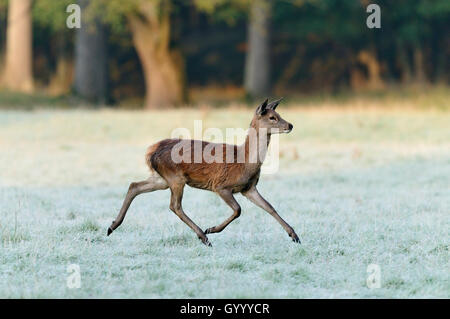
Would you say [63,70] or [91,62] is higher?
[91,62]

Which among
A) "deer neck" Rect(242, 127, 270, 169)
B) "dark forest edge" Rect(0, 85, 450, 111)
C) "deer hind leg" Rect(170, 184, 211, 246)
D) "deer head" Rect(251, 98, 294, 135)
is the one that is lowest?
"deer hind leg" Rect(170, 184, 211, 246)

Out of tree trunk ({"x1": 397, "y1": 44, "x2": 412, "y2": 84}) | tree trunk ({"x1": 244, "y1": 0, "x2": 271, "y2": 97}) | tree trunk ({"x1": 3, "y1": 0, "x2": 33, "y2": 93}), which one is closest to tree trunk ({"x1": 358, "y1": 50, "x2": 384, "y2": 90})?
tree trunk ({"x1": 397, "y1": 44, "x2": 412, "y2": 84})

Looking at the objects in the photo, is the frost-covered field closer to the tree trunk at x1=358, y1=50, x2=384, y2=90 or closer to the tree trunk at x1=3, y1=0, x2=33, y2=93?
the tree trunk at x1=3, y1=0, x2=33, y2=93

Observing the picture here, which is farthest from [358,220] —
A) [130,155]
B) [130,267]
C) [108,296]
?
[130,155]

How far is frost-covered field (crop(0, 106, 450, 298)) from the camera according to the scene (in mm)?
6383

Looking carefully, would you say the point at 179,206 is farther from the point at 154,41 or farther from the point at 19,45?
the point at 19,45

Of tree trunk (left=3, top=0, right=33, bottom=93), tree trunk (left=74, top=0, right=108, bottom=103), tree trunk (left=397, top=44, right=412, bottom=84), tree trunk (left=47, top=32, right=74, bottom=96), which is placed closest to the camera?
tree trunk (left=74, top=0, right=108, bottom=103)

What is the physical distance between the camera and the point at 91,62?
2639 cm

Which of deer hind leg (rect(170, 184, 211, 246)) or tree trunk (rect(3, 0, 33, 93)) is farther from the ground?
tree trunk (rect(3, 0, 33, 93))

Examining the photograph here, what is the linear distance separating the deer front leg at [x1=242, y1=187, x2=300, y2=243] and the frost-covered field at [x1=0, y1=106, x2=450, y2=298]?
3.6 inches

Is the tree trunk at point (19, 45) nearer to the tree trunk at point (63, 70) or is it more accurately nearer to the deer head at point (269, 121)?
the tree trunk at point (63, 70)

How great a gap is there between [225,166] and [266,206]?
1.65 feet

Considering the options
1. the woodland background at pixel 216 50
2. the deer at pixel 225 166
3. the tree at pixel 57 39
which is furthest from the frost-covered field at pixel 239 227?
the tree at pixel 57 39

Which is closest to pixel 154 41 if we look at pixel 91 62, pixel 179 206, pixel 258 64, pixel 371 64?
pixel 91 62
